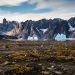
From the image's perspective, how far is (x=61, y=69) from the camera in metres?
70.4

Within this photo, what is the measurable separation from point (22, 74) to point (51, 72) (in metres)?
7.45

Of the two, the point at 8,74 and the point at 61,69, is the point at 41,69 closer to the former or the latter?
the point at 61,69

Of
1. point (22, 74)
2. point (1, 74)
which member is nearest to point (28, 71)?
point (22, 74)

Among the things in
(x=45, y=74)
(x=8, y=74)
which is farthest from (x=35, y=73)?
(x=8, y=74)

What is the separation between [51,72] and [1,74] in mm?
12657

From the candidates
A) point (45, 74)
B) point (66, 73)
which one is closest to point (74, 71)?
point (66, 73)

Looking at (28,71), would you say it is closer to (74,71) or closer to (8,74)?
(8,74)

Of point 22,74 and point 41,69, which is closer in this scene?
point 22,74

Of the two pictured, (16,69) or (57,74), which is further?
(16,69)

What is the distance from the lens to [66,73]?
6456 cm

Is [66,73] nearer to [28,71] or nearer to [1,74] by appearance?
[28,71]

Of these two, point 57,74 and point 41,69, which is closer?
point 57,74

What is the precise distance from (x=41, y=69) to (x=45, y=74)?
7186 mm

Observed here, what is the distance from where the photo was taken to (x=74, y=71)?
220 ft
